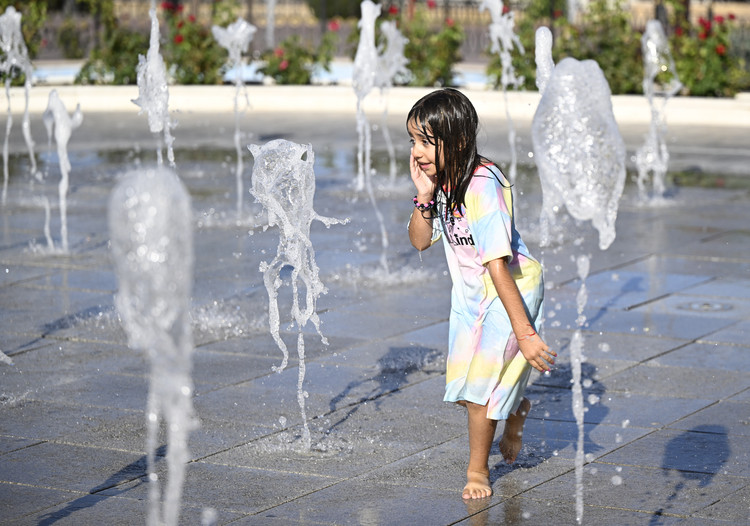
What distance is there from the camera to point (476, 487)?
13.9 ft

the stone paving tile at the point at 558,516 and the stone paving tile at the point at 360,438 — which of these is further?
the stone paving tile at the point at 360,438

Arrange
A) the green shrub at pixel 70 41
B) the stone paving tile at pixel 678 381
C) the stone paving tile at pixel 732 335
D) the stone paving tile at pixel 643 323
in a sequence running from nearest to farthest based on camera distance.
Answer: the stone paving tile at pixel 678 381
the stone paving tile at pixel 732 335
the stone paving tile at pixel 643 323
the green shrub at pixel 70 41

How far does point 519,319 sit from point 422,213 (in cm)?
55

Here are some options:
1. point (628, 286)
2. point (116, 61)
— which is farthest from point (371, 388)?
point (116, 61)

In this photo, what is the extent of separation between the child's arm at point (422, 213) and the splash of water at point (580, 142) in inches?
61.9

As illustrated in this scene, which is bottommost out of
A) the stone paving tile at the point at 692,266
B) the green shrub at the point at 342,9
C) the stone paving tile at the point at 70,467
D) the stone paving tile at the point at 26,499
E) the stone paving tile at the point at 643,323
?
the stone paving tile at the point at 70,467

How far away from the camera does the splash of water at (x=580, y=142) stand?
19.0 ft

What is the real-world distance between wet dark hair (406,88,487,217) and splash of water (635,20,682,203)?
23.7ft

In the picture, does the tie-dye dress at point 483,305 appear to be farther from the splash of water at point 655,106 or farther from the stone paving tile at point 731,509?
the splash of water at point 655,106

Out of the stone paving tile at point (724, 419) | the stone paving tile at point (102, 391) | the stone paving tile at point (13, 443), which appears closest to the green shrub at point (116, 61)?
the stone paving tile at point (102, 391)

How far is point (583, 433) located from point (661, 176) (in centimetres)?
785

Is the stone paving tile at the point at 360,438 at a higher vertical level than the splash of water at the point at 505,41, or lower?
lower

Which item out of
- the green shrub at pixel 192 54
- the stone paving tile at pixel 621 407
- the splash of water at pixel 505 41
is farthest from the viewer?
the green shrub at pixel 192 54

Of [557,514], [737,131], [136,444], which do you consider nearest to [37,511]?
[136,444]
